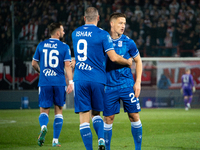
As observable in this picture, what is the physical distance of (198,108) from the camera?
19.8 metres

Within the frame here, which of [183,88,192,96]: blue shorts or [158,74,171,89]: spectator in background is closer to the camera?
[183,88,192,96]: blue shorts

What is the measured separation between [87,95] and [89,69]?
Answer: 335 millimetres

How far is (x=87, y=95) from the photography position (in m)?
4.40

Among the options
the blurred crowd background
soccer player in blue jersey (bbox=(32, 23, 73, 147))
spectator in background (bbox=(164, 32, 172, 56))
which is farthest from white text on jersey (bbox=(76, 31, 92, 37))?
spectator in background (bbox=(164, 32, 172, 56))

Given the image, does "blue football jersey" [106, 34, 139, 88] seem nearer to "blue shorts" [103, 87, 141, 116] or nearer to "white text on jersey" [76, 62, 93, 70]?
"blue shorts" [103, 87, 141, 116]

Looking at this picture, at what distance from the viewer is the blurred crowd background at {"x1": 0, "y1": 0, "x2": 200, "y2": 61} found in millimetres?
18938

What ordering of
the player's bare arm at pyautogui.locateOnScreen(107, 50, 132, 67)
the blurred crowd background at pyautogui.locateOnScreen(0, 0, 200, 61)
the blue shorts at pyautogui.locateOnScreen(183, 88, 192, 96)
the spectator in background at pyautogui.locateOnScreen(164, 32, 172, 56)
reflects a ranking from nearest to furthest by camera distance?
1. the player's bare arm at pyautogui.locateOnScreen(107, 50, 132, 67)
2. the blue shorts at pyautogui.locateOnScreen(183, 88, 192, 96)
3. the blurred crowd background at pyautogui.locateOnScreen(0, 0, 200, 61)
4. the spectator in background at pyautogui.locateOnScreen(164, 32, 172, 56)

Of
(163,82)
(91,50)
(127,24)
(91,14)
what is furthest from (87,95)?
(127,24)

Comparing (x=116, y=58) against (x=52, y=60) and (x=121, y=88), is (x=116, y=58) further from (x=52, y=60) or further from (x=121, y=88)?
(x=52, y=60)

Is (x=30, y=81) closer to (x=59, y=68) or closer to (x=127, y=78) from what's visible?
(x=59, y=68)

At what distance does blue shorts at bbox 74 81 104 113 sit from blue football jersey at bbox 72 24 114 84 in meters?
0.07

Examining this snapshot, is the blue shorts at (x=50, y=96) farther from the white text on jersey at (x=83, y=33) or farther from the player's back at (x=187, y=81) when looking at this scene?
the player's back at (x=187, y=81)

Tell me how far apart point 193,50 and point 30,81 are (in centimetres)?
991

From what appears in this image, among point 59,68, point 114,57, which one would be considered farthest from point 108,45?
point 59,68
